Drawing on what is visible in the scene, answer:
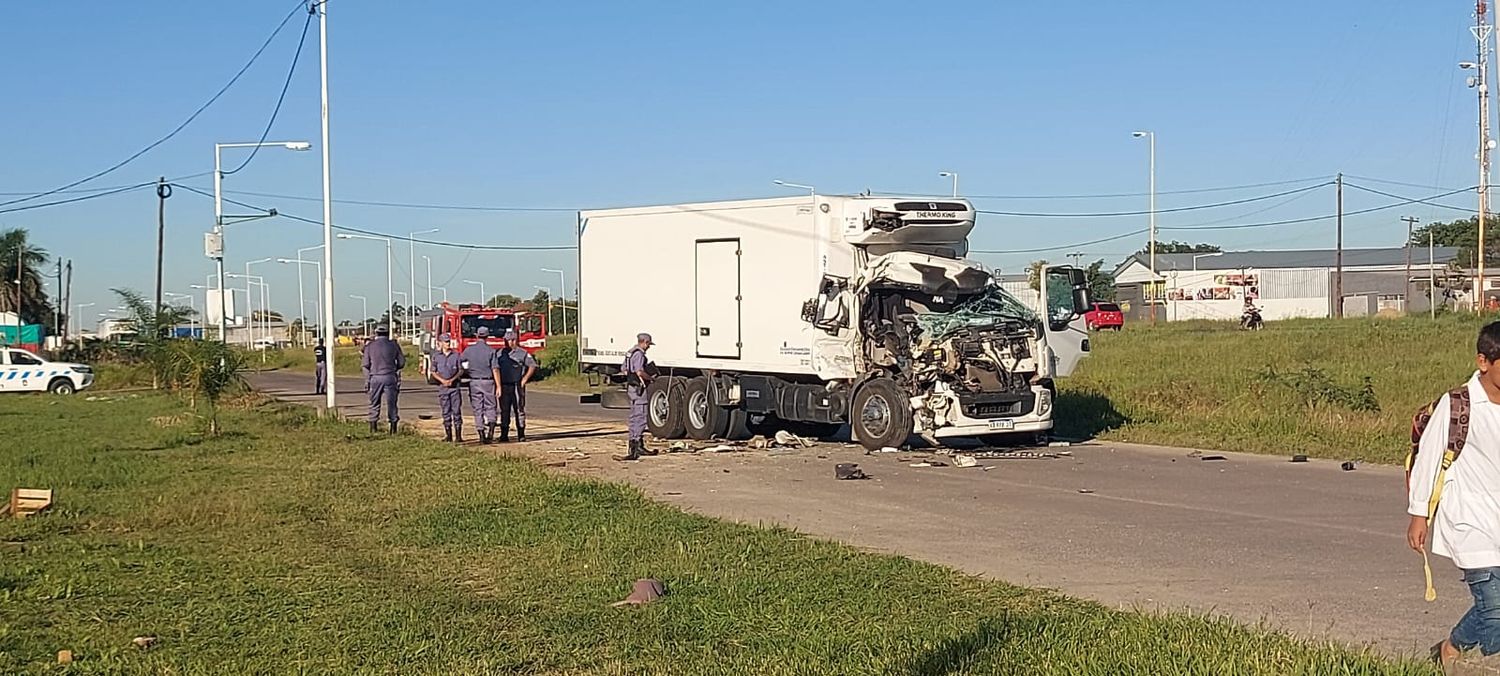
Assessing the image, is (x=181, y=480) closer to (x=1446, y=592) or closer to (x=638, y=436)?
(x=638, y=436)

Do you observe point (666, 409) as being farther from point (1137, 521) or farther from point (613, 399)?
point (1137, 521)

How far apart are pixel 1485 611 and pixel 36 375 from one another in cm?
4595

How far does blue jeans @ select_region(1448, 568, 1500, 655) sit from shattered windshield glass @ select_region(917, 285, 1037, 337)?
43.1ft

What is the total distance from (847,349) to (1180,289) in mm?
92176

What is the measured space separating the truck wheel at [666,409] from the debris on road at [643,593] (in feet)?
41.7

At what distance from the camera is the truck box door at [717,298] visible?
21016mm

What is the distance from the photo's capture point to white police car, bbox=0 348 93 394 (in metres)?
45.2

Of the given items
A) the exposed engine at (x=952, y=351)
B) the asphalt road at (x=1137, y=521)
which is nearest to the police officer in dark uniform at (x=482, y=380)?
the asphalt road at (x=1137, y=521)

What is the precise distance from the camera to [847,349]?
19.8 metres

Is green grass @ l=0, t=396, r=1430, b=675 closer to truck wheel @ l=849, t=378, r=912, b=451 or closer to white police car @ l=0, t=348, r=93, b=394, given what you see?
truck wheel @ l=849, t=378, r=912, b=451

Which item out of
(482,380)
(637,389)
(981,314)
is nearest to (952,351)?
(981,314)

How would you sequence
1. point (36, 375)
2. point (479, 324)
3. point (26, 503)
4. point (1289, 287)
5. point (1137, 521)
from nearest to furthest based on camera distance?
point (1137, 521) → point (26, 503) → point (479, 324) → point (36, 375) → point (1289, 287)

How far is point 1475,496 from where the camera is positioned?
6.13m

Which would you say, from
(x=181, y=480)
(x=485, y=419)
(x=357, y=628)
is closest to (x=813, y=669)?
(x=357, y=628)
